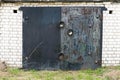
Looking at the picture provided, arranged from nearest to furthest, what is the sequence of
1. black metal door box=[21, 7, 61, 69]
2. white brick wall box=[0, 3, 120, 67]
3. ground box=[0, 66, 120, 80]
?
ground box=[0, 66, 120, 80] → black metal door box=[21, 7, 61, 69] → white brick wall box=[0, 3, 120, 67]

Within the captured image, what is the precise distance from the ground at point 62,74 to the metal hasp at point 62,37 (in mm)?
270

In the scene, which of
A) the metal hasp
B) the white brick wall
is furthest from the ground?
the white brick wall

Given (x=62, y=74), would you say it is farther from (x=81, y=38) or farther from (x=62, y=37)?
(x=81, y=38)

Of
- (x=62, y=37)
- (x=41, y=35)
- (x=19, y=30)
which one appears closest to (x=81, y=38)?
(x=62, y=37)

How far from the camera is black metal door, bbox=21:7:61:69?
11156 millimetres

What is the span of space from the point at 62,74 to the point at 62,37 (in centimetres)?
101

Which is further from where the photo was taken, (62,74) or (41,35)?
(41,35)

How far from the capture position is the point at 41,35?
11.2m

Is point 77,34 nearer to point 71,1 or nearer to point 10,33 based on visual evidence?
point 71,1

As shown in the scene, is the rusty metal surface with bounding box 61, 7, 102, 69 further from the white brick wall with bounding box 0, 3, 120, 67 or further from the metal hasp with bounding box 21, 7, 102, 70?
the white brick wall with bounding box 0, 3, 120, 67

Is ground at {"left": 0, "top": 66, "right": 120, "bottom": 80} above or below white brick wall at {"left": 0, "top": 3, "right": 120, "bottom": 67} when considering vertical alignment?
below

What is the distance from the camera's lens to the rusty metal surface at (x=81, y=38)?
36.7 ft

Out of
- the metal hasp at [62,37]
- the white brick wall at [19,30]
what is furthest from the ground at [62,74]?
the white brick wall at [19,30]

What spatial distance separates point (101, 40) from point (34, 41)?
177 cm
